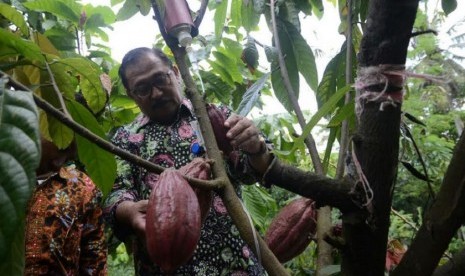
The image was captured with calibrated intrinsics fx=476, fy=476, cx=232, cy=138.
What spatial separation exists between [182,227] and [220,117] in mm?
277

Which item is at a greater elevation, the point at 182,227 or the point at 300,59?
the point at 300,59

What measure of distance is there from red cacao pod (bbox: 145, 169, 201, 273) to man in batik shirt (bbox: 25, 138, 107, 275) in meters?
0.82

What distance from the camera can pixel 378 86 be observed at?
0.58m

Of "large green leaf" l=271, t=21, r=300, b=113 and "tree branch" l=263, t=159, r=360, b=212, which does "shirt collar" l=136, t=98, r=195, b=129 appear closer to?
"large green leaf" l=271, t=21, r=300, b=113

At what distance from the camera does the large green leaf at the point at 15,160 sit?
0.36m

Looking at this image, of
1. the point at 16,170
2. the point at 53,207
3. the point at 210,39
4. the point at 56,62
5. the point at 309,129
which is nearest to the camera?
the point at 16,170

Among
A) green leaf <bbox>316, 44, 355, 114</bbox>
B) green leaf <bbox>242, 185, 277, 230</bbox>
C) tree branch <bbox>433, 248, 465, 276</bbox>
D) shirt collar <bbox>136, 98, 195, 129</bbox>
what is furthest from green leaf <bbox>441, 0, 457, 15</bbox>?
green leaf <bbox>242, 185, 277, 230</bbox>

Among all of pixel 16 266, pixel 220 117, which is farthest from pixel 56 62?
pixel 16 266

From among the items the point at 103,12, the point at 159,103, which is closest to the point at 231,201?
the point at 159,103

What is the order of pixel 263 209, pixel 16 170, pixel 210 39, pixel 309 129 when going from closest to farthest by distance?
pixel 16 170 → pixel 309 129 → pixel 263 209 → pixel 210 39

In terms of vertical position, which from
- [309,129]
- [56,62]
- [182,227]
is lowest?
[182,227]

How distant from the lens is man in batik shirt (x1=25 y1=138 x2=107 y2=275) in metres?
1.30

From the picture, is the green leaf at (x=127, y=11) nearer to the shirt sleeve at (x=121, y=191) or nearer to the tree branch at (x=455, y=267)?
the shirt sleeve at (x=121, y=191)

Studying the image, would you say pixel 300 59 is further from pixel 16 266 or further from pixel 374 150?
pixel 16 266
